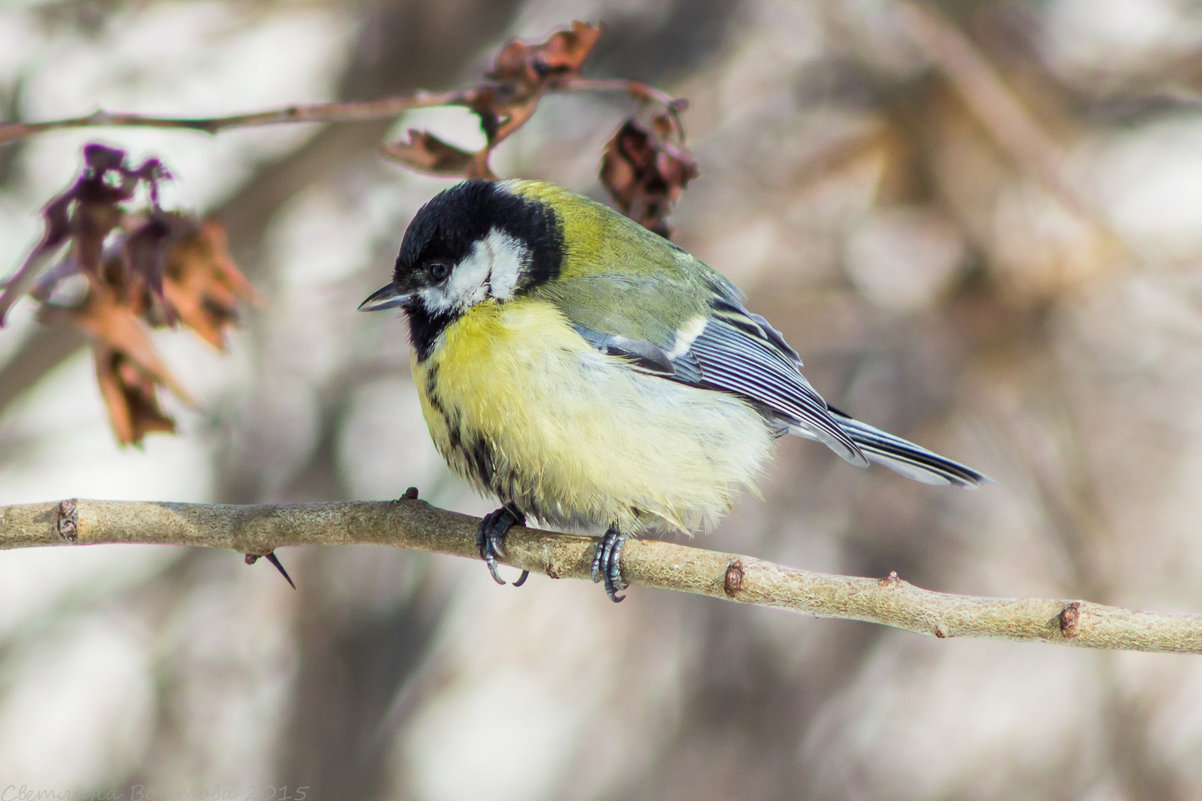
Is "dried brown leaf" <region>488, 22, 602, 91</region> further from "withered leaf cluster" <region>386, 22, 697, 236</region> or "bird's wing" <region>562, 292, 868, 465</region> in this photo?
"bird's wing" <region>562, 292, 868, 465</region>

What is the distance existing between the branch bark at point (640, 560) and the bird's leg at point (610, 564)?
16mm

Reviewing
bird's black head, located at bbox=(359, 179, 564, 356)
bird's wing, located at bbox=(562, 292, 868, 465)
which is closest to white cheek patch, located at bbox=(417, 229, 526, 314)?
bird's black head, located at bbox=(359, 179, 564, 356)

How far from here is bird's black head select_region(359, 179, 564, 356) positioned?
2158mm

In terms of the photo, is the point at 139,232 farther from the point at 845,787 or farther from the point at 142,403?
the point at 845,787

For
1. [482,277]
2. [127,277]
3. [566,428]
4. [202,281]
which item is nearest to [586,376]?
[566,428]

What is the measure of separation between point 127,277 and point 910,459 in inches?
58.7

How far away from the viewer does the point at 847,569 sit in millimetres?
A: 4016

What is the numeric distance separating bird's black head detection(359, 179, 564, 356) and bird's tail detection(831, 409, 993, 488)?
72 cm

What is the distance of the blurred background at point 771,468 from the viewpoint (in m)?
3.59

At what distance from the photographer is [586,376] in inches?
79.5

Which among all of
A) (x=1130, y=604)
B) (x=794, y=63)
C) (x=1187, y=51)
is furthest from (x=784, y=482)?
(x=1187, y=51)

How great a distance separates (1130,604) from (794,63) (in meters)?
2.18

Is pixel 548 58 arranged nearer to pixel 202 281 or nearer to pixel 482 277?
pixel 482 277

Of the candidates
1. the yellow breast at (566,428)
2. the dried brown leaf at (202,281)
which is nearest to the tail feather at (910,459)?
the yellow breast at (566,428)
